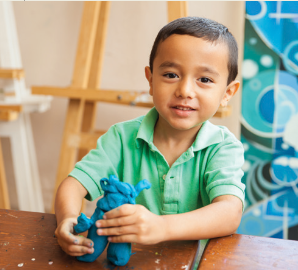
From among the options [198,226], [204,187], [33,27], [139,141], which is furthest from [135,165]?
[33,27]

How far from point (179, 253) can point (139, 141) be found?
34cm

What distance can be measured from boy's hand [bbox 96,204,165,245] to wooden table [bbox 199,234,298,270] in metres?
0.11

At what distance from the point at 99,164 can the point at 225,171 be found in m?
0.29

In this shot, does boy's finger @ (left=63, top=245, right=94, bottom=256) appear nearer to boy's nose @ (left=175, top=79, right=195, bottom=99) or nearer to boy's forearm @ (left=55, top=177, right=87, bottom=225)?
boy's forearm @ (left=55, top=177, right=87, bottom=225)

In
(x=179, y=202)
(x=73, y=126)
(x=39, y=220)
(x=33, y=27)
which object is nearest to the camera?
(x=39, y=220)

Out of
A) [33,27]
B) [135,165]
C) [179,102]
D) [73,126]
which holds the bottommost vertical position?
[73,126]

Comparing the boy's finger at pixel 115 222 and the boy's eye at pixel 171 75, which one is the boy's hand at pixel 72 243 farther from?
the boy's eye at pixel 171 75

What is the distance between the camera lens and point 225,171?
0.75 meters

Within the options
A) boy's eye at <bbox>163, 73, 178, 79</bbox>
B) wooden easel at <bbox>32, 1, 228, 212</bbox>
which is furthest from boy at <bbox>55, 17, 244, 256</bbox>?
wooden easel at <bbox>32, 1, 228, 212</bbox>

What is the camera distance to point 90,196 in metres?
0.80

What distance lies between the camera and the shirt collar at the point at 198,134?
A: 2.71ft

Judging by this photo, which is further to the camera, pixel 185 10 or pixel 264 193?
pixel 264 193

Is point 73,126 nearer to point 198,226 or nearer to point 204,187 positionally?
point 204,187

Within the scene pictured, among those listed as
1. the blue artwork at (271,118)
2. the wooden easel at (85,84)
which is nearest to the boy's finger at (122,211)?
the wooden easel at (85,84)
